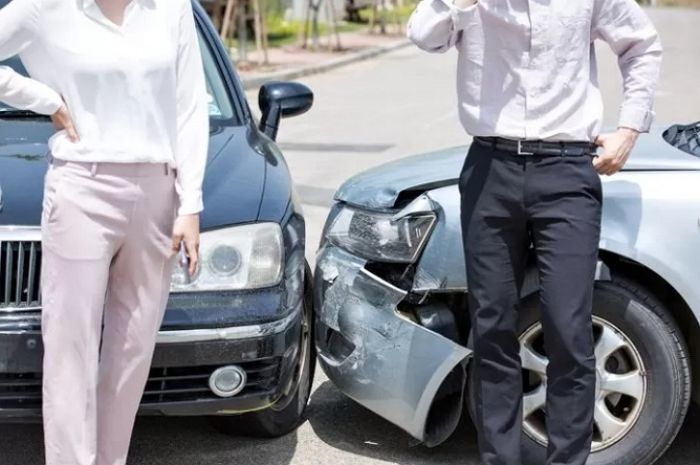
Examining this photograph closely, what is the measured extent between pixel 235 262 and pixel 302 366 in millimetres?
645

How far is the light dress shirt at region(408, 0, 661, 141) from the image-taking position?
3135 millimetres

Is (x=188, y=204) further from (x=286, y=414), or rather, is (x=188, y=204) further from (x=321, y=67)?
(x=321, y=67)

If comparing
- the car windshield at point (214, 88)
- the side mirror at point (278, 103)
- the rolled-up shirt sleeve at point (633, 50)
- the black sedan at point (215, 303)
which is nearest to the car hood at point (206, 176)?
the black sedan at point (215, 303)

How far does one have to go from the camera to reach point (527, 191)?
3186 mm

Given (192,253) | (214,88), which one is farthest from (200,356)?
(214,88)

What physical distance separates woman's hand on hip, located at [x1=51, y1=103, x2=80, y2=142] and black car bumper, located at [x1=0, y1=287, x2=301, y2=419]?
2.15ft

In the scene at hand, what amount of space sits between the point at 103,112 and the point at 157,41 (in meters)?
0.23

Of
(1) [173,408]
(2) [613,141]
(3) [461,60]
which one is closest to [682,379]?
(2) [613,141]

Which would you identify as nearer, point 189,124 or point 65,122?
point 65,122

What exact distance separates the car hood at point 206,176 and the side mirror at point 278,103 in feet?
2.22

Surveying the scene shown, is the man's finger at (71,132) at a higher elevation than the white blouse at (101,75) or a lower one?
lower

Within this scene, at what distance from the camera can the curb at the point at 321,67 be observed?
59.1 ft

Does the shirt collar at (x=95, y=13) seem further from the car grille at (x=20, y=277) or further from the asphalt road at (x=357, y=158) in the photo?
the asphalt road at (x=357, y=158)

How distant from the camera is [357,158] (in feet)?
35.1
